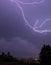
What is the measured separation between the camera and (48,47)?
3572 centimetres

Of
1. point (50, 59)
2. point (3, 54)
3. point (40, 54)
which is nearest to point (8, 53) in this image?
point (3, 54)

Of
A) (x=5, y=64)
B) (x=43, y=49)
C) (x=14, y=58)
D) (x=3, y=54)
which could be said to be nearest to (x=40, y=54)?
(x=43, y=49)

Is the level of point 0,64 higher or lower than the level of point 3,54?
lower

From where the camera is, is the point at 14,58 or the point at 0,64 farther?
the point at 14,58

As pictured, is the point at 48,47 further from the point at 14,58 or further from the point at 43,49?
the point at 14,58

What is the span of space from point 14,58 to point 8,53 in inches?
76.2

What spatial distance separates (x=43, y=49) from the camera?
116 ft

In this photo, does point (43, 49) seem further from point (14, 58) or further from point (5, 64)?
point (5, 64)

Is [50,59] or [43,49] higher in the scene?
[43,49]

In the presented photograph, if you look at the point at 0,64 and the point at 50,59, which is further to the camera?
the point at 50,59

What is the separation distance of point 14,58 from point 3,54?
274 centimetres

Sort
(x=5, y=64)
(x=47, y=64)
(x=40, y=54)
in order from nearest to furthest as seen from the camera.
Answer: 1. (x=5, y=64)
2. (x=47, y=64)
3. (x=40, y=54)

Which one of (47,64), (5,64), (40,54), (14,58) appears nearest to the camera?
(5,64)

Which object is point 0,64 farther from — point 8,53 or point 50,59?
point 8,53
